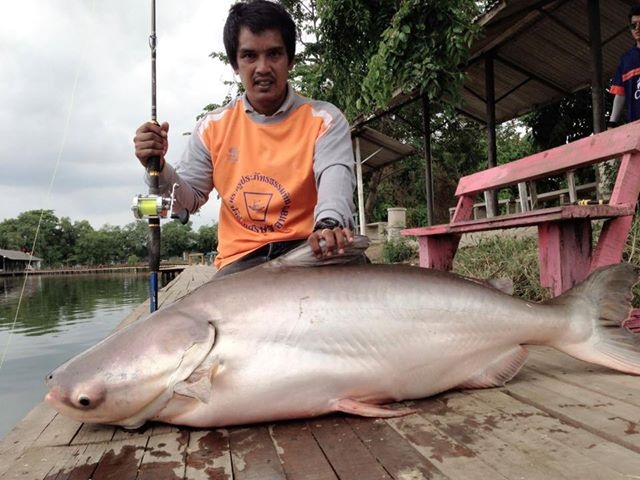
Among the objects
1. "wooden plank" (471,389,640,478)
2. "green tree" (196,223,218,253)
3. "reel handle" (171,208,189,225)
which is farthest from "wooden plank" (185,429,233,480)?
"green tree" (196,223,218,253)

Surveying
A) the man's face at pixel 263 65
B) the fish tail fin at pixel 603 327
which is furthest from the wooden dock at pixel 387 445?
the man's face at pixel 263 65

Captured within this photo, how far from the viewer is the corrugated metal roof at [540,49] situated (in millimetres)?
6613

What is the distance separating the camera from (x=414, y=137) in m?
21.4

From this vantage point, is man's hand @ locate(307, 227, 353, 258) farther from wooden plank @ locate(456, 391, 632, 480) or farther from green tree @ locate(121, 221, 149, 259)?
green tree @ locate(121, 221, 149, 259)

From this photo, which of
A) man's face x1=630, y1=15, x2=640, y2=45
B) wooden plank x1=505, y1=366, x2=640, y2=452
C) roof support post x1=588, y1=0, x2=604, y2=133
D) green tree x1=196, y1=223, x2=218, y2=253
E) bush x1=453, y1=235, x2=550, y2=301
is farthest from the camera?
green tree x1=196, y1=223, x2=218, y2=253

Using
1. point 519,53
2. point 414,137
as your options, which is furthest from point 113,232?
point 519,53

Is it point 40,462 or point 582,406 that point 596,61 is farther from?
point 40,462

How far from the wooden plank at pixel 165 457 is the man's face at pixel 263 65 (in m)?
1.79

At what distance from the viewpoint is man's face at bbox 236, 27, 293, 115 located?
2.55m

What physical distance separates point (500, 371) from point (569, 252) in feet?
3.66

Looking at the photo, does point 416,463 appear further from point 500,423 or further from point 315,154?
point 315,154

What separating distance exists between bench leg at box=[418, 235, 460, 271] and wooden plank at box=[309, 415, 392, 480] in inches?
104

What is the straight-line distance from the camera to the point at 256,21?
2.52 metres

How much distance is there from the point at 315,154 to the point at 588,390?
1.69 m
